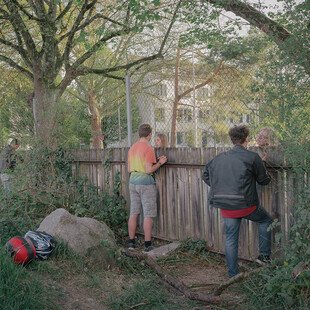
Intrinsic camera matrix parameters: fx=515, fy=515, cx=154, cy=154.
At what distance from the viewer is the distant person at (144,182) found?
7281 millimetres

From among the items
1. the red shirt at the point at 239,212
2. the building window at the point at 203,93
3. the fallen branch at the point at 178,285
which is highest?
the building window at the point at 203,93

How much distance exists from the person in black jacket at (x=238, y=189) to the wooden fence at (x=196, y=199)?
21 centimetres

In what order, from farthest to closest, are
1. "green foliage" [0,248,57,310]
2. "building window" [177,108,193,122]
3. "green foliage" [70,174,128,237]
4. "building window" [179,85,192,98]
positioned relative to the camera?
"building window" [179,85,192,98], "building window" [177,108,193,122], "green foliage" [70,174,128,237], "green foliage" [0,248,57,310]

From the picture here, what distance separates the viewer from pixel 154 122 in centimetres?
902

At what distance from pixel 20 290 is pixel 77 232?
1709mm

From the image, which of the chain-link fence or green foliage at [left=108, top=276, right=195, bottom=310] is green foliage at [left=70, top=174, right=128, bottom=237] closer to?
the chain-link fence

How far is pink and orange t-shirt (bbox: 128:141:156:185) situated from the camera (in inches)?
287

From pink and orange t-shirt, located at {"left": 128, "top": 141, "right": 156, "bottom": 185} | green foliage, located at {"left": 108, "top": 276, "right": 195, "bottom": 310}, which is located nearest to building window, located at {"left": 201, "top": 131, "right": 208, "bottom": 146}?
pink and orange t-shirt, located at {"left": 128, "top": 141, "right": 156, "bottom": 185}

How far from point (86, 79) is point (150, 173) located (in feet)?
52.9

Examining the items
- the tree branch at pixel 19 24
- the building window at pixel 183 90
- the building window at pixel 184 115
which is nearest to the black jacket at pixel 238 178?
the building window at pixel 184 115

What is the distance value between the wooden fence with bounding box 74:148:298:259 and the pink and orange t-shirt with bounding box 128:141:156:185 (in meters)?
0.30

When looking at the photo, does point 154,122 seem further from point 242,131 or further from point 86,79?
point 86,79

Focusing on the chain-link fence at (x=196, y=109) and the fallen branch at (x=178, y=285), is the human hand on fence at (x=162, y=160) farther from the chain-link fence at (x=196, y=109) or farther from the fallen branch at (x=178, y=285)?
the fallen branch at (x=178, y=285)

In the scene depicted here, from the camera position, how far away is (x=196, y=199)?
7.01m
